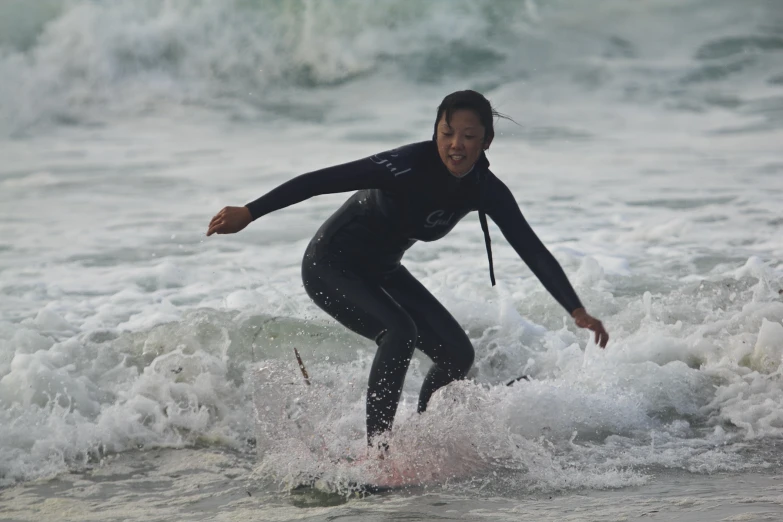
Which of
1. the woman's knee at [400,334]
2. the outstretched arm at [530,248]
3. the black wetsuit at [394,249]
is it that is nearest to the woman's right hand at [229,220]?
the black wetsuit at [394,249]

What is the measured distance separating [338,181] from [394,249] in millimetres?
528

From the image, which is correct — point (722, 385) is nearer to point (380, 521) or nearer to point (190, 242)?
point (380, 521)

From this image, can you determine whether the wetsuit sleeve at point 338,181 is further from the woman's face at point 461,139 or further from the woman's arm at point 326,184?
the woman's face at point 461,139

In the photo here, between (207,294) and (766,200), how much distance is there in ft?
21.9

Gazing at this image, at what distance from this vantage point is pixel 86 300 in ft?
27.4

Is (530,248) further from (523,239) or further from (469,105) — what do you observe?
(469,105)

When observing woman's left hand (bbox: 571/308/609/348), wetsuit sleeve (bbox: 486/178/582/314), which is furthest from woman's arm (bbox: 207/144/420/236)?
woman's left hand (bbox: 571/308/609/348)

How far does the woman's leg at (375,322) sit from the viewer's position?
13.5 feet

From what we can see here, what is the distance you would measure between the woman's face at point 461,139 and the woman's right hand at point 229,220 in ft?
2.79

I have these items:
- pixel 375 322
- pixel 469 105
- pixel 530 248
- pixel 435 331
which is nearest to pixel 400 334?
pixel 375 322

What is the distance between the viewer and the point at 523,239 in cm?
416

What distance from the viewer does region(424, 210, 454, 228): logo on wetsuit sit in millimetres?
4133

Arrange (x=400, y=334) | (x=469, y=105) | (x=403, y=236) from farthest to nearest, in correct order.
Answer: (x=403, y=236), (x=400, y=334), (x=469, y=105)

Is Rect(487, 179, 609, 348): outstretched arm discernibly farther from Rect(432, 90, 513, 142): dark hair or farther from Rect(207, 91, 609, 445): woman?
Rect(432, 90, 513, 142): dark hair
